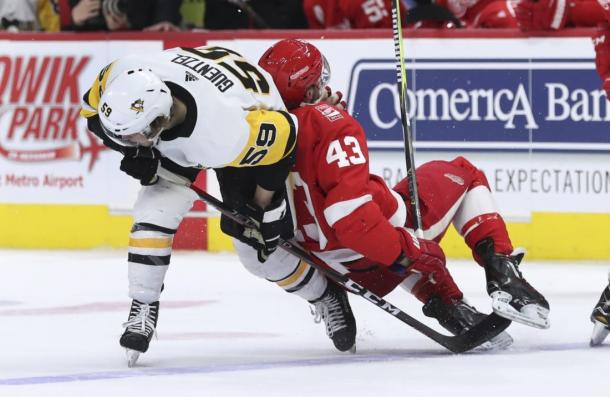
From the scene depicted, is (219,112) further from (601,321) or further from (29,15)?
(29,15)

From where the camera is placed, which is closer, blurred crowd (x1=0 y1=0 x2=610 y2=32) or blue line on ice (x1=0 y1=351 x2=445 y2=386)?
blue line on ice (x1=0 y1=351 x2=445 y2=386)

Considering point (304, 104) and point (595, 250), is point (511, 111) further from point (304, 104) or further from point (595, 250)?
point (304, 104)

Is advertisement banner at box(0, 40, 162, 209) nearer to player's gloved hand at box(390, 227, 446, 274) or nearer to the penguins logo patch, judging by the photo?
player's gloved hand at box(390, 227, 446, 274)

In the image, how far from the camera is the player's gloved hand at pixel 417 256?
449 cm

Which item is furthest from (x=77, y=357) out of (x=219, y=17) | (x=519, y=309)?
(x=219, y=17)

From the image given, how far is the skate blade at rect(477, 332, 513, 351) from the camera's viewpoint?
4723 millimetres

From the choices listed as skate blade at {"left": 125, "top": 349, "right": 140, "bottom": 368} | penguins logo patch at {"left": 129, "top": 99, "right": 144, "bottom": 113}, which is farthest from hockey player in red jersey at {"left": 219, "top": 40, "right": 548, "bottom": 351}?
penguins logo patch at {"left": 129, "top": 99, "right": 144, "bottom": 113}

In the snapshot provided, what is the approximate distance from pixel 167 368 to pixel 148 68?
0.90 meters

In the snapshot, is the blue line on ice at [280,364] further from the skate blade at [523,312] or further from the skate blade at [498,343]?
the skate blade at [523,312]

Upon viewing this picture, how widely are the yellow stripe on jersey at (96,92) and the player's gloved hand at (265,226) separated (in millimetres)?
561

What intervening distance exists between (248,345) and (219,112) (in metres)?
1.01

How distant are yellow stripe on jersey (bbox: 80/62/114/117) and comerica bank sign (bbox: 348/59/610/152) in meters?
2.96

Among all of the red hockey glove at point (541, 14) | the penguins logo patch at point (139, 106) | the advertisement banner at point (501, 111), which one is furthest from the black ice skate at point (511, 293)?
the red hockey glove at point (541, 14)

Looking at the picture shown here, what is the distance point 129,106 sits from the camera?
405 centimetres
